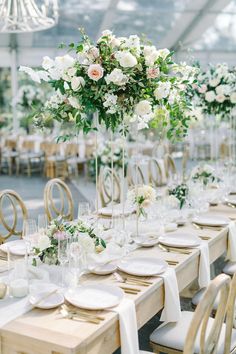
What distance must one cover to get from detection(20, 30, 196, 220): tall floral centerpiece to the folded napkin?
1056 mm

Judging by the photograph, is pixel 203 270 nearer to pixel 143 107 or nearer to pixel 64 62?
pixel 143 107

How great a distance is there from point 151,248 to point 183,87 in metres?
0.99

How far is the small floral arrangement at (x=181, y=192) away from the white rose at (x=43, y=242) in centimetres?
152

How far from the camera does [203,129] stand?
46.0ft

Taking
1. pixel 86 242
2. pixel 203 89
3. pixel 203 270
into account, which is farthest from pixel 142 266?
pixel 203 89

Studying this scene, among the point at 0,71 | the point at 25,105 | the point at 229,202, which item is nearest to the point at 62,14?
the point at 25,105

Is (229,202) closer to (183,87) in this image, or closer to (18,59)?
(183,87)

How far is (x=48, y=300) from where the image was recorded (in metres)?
2.30

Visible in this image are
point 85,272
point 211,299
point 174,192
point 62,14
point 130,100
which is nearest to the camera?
point 211,299

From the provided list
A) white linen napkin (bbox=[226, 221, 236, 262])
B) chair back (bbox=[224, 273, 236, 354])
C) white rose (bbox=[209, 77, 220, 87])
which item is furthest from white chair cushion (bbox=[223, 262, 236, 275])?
white rose (bbox=[209, 77, 220, 87])

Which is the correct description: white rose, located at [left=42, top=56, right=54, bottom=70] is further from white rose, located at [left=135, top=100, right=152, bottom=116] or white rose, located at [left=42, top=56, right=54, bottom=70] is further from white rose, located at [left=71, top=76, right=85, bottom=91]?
white rose, located at [left=135, top=100, right=152, bottom=116]

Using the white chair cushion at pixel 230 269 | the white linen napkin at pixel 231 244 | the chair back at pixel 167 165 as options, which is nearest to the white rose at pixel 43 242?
the white linen napkin at pixel 231 244

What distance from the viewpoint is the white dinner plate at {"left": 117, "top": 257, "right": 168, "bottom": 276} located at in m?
2.62

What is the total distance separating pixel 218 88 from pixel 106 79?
2.29 meters
